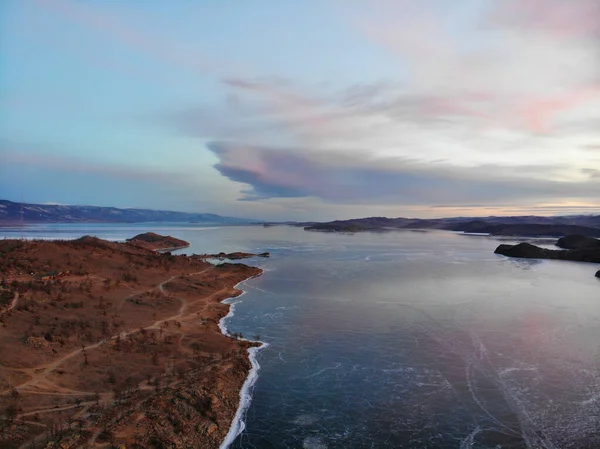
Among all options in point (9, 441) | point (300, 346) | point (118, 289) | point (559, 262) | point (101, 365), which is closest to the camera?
point (9, 441)

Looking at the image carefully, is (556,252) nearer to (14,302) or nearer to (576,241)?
(576,241)

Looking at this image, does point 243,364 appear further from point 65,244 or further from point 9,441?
point 65,244

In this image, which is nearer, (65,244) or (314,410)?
(314,410)

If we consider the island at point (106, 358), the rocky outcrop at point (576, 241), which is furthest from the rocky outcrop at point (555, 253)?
the island at point (106, 358)

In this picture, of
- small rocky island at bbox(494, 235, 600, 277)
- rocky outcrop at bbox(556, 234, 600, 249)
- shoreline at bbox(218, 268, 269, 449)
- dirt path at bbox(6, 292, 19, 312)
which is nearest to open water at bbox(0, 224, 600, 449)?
shoreline at bbox(218, 268, 269, 449)

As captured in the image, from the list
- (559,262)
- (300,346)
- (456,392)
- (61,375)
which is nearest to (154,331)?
(61,375)

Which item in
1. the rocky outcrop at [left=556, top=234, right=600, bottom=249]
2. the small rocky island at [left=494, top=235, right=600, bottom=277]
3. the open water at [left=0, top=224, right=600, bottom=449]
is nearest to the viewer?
the open water at [left=0, top=224, right=600, bottom=449]

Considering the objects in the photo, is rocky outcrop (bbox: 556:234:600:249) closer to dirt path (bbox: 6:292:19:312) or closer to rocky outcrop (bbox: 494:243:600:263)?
rocky outcrop (bbox: 494:243:600:263)

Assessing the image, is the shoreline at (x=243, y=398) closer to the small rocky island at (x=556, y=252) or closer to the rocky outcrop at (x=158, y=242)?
the rocky outcrop at (x=158, y=242)
